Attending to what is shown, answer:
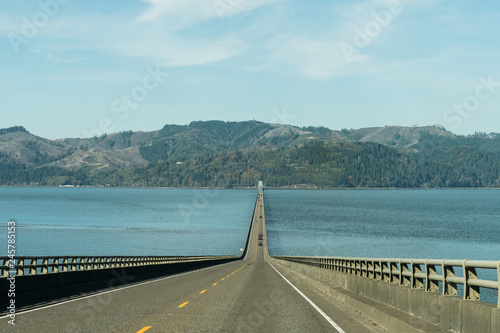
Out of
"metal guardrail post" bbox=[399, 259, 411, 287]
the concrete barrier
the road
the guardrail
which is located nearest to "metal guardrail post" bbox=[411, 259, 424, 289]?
the guardrail

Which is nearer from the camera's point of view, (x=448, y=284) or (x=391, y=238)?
(x=448, y=284)

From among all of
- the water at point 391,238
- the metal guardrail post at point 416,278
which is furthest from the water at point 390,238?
the metal guardrail post at point 416,278

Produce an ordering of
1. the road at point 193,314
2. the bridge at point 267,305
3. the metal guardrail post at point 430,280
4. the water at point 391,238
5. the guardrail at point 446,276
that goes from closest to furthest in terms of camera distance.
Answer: the guardrail at point 446,276
the bridge at point 267,305
the metal guardrail post at point 430,280
the road at point 193,314
the water at point 391,238

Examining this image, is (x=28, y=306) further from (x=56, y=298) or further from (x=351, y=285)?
(x=351, y=285)

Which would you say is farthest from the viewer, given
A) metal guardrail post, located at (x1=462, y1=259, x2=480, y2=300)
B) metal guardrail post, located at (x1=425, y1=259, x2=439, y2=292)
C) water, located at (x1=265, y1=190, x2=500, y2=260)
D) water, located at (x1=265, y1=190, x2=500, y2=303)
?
water, located at (x1=265, y1=190, x2=500, y2=260)

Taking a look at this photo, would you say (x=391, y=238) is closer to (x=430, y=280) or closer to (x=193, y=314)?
(x=193, y=314)

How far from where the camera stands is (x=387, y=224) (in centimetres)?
18262

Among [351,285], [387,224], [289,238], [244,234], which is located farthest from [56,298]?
[387,224]

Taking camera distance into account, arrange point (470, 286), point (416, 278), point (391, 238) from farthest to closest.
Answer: point (391, 238), point (416, 278), point (470, 286)

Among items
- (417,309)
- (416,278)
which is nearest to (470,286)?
(417,309)

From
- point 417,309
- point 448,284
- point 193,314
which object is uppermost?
point 448,284

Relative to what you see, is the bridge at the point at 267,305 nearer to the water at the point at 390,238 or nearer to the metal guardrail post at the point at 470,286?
the metal guardrail post at the point at 470,286

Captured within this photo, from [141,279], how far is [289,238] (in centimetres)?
11615

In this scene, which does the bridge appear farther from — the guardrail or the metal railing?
the metal railing
